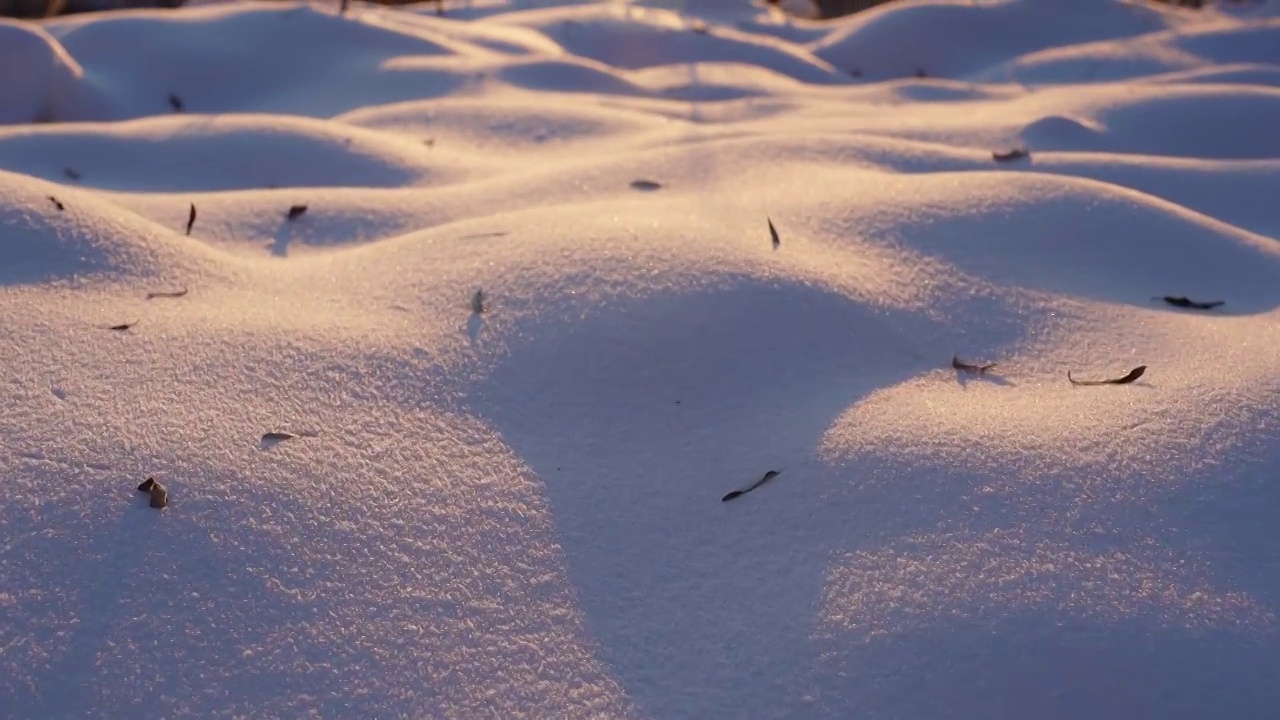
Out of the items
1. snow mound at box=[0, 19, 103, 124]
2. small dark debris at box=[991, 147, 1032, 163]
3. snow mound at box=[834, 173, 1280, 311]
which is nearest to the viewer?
snow mound at box=[834, 173, 1280, 311]

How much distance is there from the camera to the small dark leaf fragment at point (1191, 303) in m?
1.35

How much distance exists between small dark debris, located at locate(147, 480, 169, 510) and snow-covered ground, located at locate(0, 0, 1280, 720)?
14 mm

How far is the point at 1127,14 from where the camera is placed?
14.1ft

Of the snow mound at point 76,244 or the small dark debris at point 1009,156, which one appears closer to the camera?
the snow mound at point 76,244

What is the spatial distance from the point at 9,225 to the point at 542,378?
2.50ft

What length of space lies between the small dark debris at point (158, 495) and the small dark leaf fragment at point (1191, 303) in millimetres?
1261

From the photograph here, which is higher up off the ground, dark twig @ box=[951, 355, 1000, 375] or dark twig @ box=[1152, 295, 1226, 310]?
dark twig @ box=[1152, 295, 1226, 310]

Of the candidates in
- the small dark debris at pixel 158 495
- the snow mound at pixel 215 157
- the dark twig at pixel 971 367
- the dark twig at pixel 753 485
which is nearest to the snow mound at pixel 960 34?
the snow mound at pixel 215 157

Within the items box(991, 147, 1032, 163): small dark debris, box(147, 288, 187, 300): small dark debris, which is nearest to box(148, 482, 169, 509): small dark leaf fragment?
box(147, 288, 187, 300): small dark debris

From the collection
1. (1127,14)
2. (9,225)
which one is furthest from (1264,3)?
(9,225)

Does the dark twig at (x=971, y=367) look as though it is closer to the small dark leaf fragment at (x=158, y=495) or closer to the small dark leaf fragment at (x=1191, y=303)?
the small dark leaf fragment at (x=1191, y=303)

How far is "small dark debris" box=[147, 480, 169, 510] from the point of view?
883 mm

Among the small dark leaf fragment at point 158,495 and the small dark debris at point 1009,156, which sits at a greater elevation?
the small dark debris at point 1009,156

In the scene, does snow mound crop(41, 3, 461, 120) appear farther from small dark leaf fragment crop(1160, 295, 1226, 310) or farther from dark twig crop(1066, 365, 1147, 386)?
dark twig crop(1066, 365, 1147, 386)
